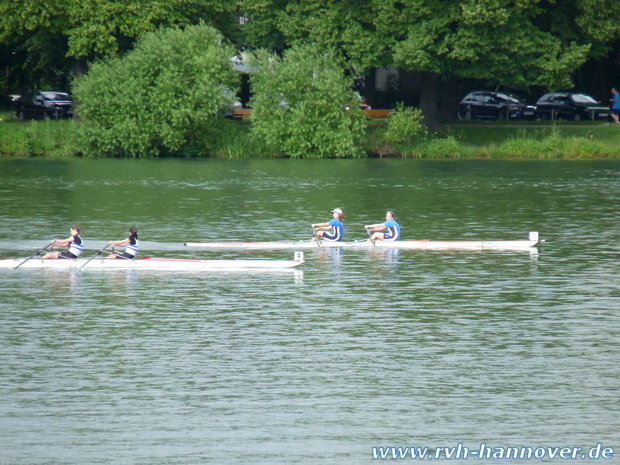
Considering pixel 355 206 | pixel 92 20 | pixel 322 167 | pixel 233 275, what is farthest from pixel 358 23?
pixel 233 275

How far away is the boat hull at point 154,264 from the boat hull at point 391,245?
11.1 feet

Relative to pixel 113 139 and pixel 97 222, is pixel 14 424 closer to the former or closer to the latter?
pixel 97 222

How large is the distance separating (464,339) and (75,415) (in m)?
8.18

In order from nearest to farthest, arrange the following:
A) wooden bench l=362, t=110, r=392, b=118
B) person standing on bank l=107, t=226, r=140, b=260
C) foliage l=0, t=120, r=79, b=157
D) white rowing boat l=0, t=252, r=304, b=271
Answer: person standing on bank l=107, t=226, r=140, b=260
white rowing boat l=0, t=252, r=304, b=271
foliage l=0, t=120, r=79, b=157
wooden bench l=362, t=110, r=392, b=118

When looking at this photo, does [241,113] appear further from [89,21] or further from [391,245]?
[391,245]

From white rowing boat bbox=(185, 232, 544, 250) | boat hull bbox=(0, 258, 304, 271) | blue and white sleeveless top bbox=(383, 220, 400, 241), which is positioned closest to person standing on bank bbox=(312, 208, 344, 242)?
white rowing boat bbox=(185, 232, 544, 250)

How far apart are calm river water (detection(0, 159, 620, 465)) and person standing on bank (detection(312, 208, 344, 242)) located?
52 centimetres

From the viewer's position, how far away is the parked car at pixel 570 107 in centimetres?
7356

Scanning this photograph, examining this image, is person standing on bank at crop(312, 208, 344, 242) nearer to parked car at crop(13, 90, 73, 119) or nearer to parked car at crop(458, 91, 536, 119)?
parked car at crop(458, 91, 536, 119)

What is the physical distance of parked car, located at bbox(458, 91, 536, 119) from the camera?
75812mm

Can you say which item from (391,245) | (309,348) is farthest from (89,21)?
(309,348)

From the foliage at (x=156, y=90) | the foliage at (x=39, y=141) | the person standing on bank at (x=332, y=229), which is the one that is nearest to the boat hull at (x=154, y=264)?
the person standing on bank at (x=332, y=229)

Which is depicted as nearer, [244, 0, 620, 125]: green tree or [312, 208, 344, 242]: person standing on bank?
[312, 208, 344, 242]: person standing on bank

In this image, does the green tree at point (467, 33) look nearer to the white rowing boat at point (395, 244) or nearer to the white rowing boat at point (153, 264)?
the white rowing boat at point (395, 244)
